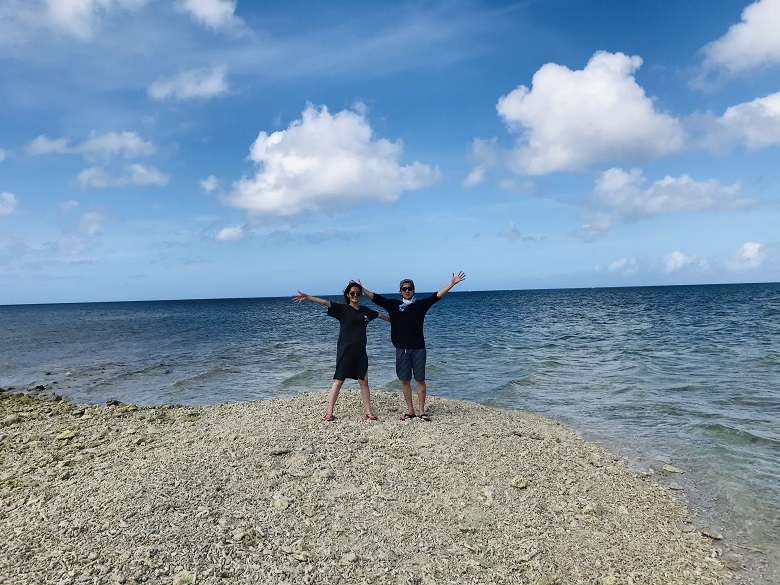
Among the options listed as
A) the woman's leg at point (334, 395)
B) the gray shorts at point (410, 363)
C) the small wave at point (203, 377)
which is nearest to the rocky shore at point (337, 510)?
the woman's leg at point (334, 395)

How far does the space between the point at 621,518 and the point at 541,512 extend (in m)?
1.14

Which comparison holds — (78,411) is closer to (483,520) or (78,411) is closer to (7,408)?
(7,408)

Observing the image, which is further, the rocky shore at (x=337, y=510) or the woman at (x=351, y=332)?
the woman at (x=351, y=332)

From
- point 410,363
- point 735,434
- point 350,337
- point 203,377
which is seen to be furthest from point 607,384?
point 203,377

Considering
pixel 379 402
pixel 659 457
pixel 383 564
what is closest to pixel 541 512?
pixel 383 564

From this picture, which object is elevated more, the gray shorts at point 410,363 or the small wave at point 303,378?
the gray shorts at point 410,363

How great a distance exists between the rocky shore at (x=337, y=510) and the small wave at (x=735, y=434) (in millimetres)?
3208

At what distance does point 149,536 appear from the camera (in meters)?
5.74

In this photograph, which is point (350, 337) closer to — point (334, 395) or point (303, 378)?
point (334, 395)

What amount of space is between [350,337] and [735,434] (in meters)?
8.47

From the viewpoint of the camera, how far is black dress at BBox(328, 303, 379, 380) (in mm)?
9773

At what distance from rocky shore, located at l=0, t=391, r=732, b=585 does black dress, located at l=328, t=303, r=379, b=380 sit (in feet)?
3.55

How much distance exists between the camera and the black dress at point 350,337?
32.1 feet

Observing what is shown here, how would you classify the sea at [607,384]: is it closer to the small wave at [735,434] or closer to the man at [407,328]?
the small wave at [735,434]
